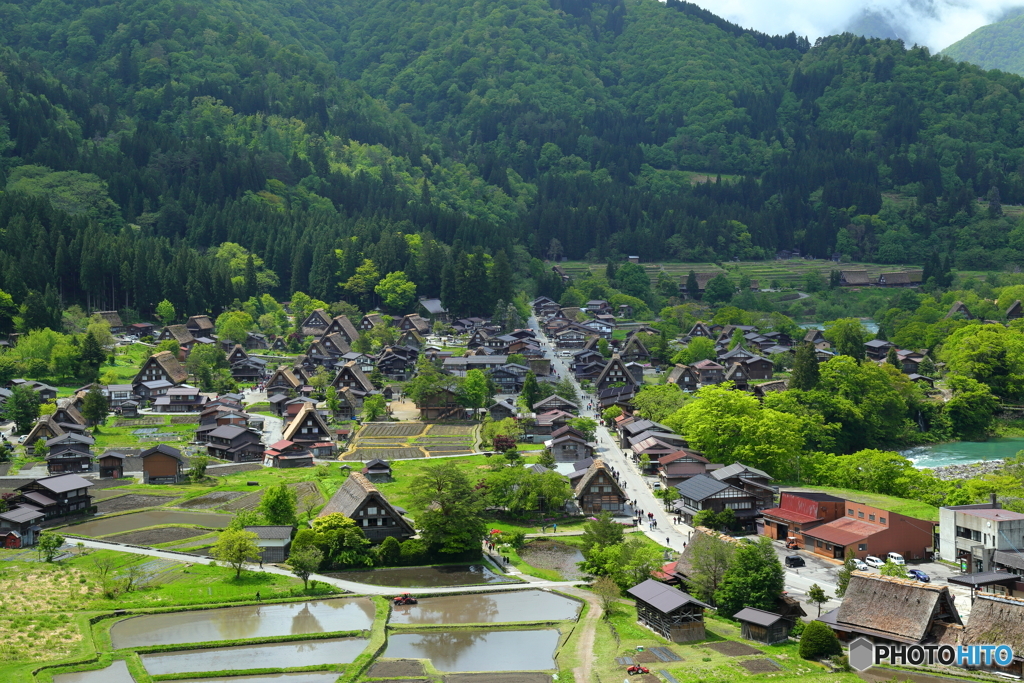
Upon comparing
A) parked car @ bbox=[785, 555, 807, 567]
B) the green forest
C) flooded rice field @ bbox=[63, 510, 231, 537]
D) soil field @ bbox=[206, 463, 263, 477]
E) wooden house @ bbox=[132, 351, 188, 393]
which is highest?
the green forest

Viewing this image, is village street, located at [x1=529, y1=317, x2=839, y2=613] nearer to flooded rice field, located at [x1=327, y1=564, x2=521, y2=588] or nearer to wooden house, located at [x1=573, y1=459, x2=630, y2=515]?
wooden house, located at [x1=573, y1=459, x2=630, y2=515]

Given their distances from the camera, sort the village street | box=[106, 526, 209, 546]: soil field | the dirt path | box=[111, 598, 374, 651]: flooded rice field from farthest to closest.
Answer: box=[106, 526, 209, 546]: soil field, the village street, box=[111, 598, 374, 651]: flooded rice field, the dirt path

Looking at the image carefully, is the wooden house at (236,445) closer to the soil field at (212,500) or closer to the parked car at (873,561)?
the soil field at (212,500)

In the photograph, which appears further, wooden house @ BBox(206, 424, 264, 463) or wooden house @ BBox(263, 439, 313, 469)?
wooden house @ BBox(206, 424, 264, 463)

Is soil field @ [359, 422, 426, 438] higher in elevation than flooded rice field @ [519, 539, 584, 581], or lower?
higher

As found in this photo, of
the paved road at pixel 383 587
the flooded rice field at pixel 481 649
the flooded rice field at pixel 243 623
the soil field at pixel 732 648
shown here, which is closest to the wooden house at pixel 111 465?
the paved road at pixel 383 587

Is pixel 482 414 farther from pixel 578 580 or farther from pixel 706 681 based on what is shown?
pixel 706 681

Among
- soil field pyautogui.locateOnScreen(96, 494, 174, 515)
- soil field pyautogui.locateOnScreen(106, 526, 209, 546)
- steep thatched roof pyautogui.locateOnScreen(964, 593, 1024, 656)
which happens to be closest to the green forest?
soil field pyautogui.locateOnScreen(96, 494, 174, 515)
